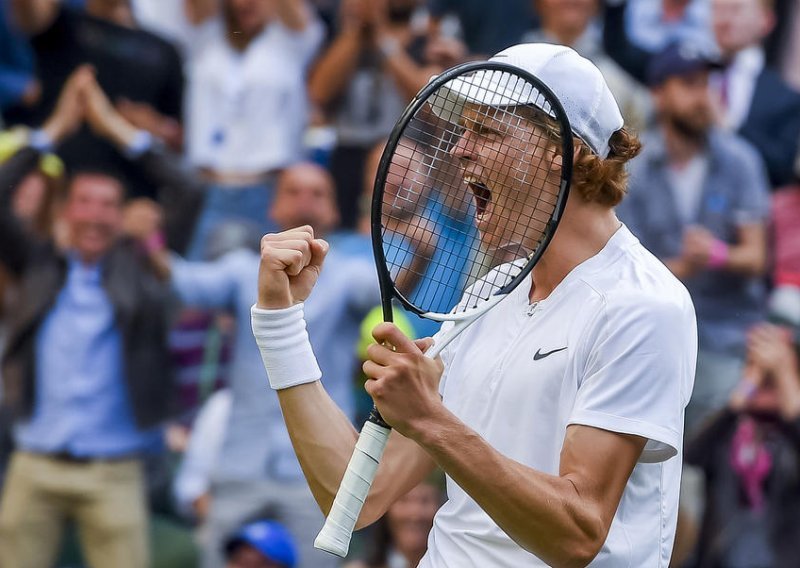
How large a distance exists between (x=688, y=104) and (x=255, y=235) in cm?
212

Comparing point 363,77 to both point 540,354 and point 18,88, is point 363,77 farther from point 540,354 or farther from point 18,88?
point 540,354

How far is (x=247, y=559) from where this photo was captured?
5.59m

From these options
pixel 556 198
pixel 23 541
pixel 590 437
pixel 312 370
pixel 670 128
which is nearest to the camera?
pixel 590 437

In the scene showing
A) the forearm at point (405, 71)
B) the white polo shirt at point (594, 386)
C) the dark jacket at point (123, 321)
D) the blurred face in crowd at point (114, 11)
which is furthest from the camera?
the blurred face in crowd at point (114, 11)

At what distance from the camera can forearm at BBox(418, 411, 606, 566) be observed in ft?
7.41

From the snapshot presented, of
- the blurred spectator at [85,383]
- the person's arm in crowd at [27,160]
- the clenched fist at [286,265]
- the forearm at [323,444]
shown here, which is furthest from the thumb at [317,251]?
the person's arm in crowd at [27,160]

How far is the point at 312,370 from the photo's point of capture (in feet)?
8.92

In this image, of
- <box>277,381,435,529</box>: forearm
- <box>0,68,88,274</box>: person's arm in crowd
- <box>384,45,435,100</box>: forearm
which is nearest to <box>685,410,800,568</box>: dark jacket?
<box>384,45,435,100</box>: forearm

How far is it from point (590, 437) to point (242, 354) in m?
3.73

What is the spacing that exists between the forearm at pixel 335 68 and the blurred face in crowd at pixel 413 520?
1983mm

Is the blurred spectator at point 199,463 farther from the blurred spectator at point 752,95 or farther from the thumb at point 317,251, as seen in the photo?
the thumb at point 317,251

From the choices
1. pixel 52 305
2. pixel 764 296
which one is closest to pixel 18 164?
pixel 52 305

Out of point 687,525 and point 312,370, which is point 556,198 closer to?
point 312,370

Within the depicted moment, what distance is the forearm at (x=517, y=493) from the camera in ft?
7.41
